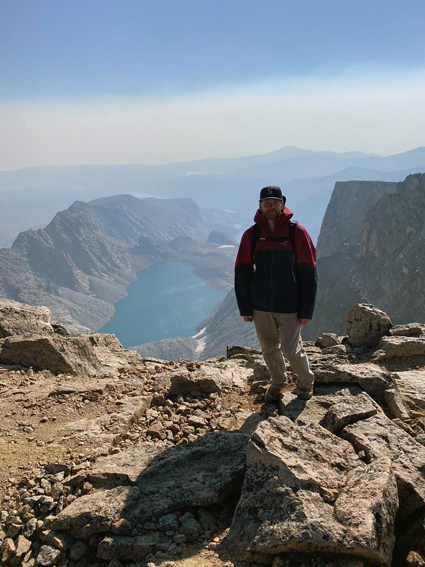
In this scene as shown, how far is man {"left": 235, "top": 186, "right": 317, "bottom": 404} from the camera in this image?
6.38 metres

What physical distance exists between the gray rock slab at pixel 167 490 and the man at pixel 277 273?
6.64 ft

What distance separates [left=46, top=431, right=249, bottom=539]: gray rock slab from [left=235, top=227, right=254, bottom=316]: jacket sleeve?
2.20 meters

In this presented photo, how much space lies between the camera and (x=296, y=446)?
5000 mm

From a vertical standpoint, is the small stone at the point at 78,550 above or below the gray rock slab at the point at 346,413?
below

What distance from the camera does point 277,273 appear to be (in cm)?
649

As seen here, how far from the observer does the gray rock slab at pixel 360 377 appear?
7539 mm

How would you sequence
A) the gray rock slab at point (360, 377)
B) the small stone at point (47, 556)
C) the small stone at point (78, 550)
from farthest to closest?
the gray rock slab at point (360, 377)
the small stone at point (78, 550)
the small stone at point (47, 556)

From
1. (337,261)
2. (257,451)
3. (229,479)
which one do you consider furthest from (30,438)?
(337,261)

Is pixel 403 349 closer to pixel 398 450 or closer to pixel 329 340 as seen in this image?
pixel 329 340

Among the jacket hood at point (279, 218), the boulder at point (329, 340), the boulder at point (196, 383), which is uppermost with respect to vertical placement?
the jacket hood at point (279, 218)

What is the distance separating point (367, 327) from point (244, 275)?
769cm

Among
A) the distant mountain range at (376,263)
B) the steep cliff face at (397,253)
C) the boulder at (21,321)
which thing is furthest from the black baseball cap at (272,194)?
the steep cliff face at (397,253)

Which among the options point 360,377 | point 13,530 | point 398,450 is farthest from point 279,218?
point 13,530

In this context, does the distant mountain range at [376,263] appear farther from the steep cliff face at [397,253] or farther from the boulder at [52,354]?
the boulder at [52,354]
